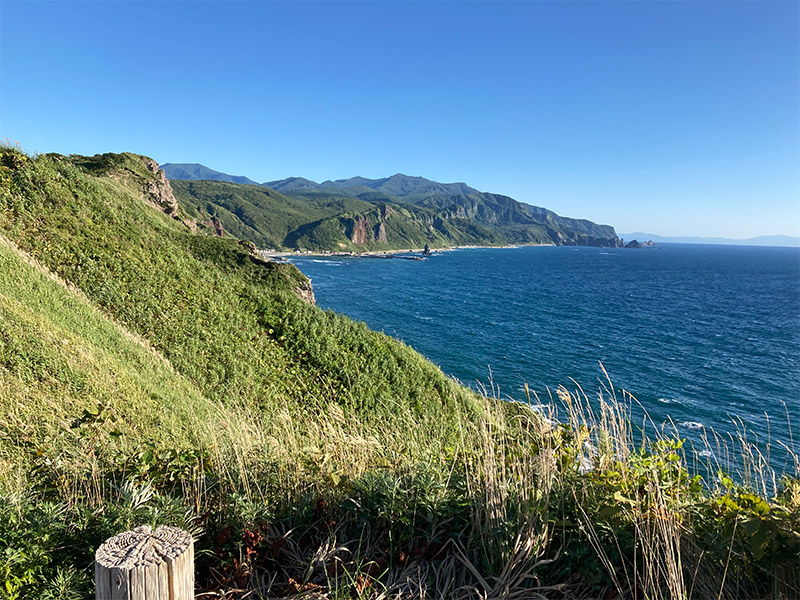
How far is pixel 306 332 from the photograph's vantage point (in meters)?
20.1

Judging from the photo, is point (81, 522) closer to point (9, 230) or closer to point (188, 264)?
point (9, 230)

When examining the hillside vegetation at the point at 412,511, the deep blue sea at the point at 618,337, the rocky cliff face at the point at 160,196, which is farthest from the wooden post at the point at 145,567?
the rocky cliff face at the point at 160,196

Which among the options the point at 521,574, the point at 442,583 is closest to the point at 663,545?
the point at 521,574

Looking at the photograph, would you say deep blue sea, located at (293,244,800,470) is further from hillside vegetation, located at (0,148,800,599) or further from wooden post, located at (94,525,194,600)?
wooden post, located at (94,525,194,600)

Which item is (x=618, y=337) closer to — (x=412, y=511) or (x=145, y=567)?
(x=412, y=511)

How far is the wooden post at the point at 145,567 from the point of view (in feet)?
7.68

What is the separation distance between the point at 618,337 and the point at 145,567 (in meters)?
60.3

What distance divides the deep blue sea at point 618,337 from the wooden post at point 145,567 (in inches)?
188

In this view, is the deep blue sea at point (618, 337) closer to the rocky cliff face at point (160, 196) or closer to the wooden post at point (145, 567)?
the wooden post at point (145, 567)

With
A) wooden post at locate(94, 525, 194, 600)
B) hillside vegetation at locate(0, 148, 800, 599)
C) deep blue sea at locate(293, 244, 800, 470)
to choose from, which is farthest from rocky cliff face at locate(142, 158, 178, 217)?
Result: wooden post at locate(94, 525, 194, 600)

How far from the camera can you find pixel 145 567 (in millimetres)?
2348

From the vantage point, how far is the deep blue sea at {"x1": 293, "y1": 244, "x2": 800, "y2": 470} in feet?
111

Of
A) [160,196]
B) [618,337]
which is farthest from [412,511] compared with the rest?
[618,337]

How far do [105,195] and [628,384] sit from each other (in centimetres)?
4082
